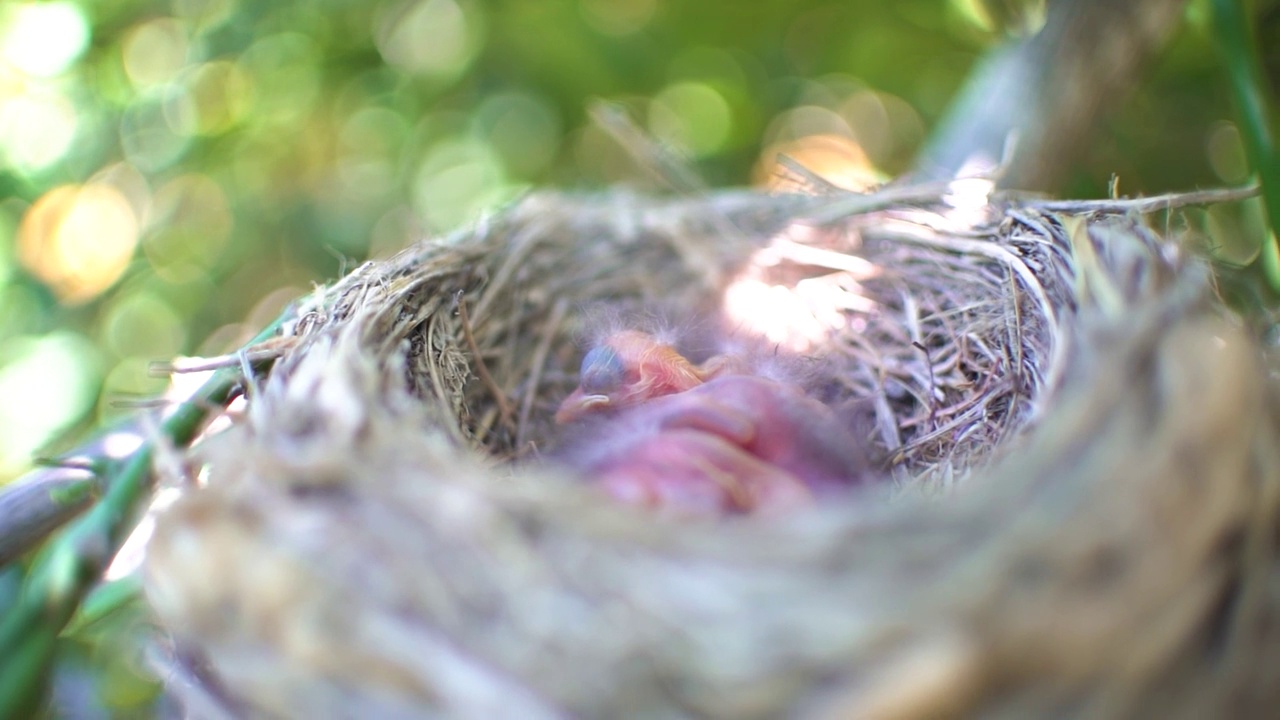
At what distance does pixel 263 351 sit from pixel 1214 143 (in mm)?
1659

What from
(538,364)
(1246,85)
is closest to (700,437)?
(538,364)

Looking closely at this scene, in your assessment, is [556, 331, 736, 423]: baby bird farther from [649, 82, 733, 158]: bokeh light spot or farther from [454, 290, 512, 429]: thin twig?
[649, 82, 733, 158]: bokeh light spot

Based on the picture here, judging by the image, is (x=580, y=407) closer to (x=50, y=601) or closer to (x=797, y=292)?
(x=797, y=292)

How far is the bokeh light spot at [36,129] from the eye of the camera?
1443 millimetres

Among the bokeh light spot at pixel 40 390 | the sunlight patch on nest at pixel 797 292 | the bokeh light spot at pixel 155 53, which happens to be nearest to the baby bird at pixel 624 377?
the sunlight patch on nest at pixel 797 292

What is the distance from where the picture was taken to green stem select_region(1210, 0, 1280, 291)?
0.91 meters

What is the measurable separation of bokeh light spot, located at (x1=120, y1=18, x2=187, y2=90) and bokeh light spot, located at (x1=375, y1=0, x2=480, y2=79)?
38cm

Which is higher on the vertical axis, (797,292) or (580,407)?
(797,292)

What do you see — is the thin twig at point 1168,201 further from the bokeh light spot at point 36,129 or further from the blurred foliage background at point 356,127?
the bokeh light spot at point 36,129

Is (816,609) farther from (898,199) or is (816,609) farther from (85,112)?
(85,112)

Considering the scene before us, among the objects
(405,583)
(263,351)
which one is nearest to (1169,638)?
(405,583)

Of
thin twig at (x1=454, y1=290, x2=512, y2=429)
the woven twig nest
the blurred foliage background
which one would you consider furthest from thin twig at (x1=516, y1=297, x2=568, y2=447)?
the woven twig nest

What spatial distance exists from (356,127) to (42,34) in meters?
0.74

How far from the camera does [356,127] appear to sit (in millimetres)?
2053
